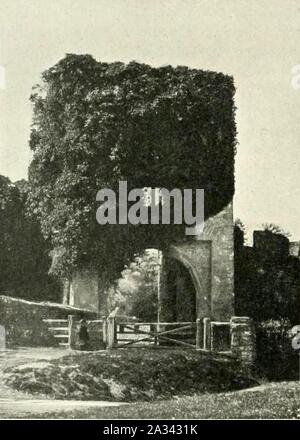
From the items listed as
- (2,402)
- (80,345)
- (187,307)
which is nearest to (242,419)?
(2,402)

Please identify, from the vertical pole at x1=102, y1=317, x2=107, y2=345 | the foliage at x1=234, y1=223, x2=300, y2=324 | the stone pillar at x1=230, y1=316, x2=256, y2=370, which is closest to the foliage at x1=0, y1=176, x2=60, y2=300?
the vertical pole at x1=102, y1=317, x2=107, y2=345

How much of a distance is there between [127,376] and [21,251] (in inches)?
264

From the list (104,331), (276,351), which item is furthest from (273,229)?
(104,331)

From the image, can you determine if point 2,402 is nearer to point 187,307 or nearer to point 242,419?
point 242,419

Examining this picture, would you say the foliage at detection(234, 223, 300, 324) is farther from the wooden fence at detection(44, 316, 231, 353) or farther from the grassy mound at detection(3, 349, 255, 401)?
the grassy mound at detection(3, 349, 255, 401)

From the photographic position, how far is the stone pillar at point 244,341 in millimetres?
19016

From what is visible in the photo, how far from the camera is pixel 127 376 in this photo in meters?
16.5

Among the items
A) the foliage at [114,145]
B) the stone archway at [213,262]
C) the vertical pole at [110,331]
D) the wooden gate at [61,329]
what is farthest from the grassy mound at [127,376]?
the foliage at [114,145]

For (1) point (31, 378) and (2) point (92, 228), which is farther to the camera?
(2) point (92, 228)

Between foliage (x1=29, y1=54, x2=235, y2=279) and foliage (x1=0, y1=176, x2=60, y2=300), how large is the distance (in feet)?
2.93
